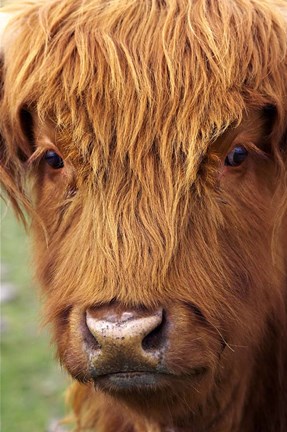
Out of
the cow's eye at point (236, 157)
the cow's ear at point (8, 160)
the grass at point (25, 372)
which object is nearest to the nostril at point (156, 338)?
the cow's eye at point (236, 157)

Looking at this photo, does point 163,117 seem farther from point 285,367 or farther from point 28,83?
point 285,367

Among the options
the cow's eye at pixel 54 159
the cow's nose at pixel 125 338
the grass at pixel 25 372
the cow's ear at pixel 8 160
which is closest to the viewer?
the cow's nose at pixel 125 338

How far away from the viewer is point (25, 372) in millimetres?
5652

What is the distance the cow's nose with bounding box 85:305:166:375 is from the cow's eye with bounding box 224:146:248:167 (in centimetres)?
54

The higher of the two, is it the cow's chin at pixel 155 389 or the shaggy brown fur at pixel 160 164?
the shaggy brown fur at pixel 160 164

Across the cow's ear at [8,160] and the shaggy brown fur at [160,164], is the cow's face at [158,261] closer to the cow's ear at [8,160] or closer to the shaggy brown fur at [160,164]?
the shaggy brown fur at [160,164]

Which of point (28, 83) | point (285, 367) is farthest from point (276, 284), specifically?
point (28, 83)

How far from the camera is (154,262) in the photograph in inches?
106

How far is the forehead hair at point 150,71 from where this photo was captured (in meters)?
2.78

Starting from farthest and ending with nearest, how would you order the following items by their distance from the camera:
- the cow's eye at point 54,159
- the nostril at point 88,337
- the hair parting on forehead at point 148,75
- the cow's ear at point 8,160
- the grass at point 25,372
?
the grass at point 25,372 → the cow's ear at point 8,160 → the cow's eye at point 54,159 → the hair parting on forehead at point 148,75 → the nostril at point 88,337

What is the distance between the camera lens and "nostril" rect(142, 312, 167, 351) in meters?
2.57

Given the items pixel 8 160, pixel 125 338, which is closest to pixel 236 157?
pixel 125 338

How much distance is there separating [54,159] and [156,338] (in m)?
0.71

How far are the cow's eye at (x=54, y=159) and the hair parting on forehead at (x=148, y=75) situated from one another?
0.10 metres
